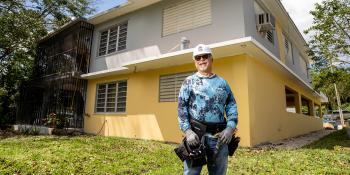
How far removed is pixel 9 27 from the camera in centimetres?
1343

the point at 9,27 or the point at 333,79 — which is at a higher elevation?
the point at 9,27

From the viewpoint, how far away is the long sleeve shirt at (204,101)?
2.47m

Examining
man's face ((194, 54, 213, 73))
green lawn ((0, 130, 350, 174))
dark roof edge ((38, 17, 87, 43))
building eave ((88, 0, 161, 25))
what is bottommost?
green lawn ((0, 130, 350, 174))

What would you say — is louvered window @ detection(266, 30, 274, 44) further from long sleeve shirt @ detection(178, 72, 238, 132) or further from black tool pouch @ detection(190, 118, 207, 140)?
black tool pouch @ detection(190, 118, 207, 140)

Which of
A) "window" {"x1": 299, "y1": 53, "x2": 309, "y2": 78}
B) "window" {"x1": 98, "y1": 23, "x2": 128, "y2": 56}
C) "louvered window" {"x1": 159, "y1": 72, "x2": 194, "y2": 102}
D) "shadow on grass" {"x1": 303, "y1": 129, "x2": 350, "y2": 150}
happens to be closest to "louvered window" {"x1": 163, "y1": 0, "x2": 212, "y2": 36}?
"louvered window" {"x1": 159, "y1": 72, "x2": 194, "y2": 102}

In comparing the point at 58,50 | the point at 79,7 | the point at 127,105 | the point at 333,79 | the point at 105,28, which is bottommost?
the point at 127,105

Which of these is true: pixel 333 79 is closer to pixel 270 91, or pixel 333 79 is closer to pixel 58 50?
pixel 270 91

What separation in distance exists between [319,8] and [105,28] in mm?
10164

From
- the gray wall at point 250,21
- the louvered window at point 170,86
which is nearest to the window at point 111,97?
the louvered window at point 170,86

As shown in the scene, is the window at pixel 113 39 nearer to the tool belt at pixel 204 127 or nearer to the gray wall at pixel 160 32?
the gray wall at pixel 160 32

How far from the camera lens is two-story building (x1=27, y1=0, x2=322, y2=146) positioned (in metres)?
8.12

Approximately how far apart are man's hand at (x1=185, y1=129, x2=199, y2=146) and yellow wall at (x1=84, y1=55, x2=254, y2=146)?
577 cm

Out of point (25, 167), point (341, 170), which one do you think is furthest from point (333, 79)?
point (25, 167)

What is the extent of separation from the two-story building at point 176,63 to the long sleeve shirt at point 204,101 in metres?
4.93
